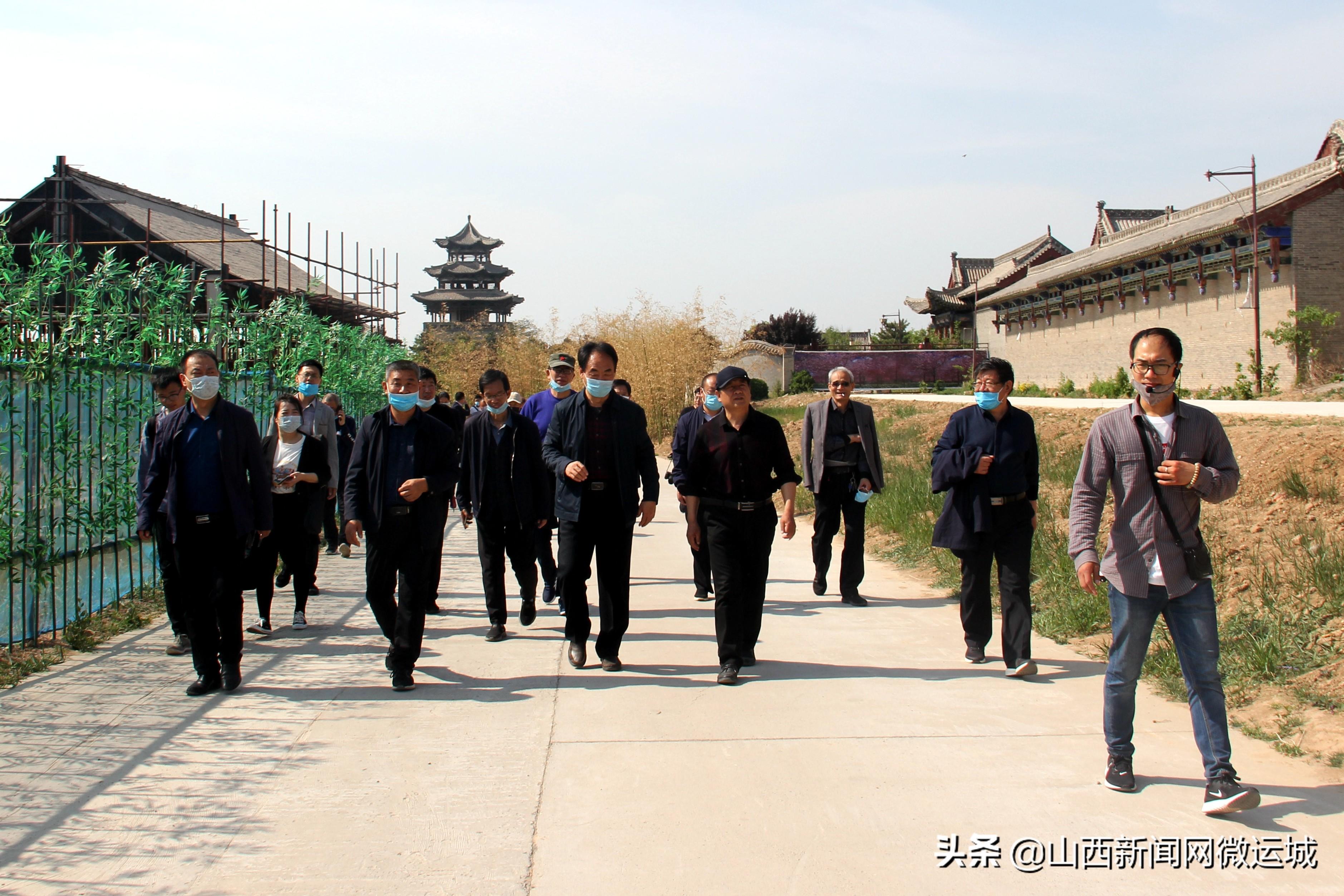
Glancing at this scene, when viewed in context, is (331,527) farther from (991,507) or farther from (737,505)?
(991,507)

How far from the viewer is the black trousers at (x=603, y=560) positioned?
6285mm

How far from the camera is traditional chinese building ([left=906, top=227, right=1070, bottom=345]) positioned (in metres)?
62.4

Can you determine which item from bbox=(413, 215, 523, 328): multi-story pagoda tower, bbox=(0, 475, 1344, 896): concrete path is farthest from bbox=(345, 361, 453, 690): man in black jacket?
bbox=(413, 215, 523, 328): multi-story pagoda tower

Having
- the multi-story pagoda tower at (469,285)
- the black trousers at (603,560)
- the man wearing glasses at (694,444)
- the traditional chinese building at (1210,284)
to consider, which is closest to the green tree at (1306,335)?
the traditional chinese building at (1210,284)

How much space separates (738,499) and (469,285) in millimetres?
80361

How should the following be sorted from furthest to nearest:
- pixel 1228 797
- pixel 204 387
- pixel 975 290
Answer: pixel 975 290
pixel 204 387
pixel 1228 797

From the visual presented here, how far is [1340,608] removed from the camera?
19.8 feet

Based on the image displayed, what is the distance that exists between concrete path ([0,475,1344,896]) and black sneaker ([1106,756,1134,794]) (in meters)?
0.04

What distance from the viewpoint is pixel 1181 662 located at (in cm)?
410

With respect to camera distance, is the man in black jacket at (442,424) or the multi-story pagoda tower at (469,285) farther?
the multi-story pagoda tower at (469,285)

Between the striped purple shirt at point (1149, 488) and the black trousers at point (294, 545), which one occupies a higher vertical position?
the striped purple shirt at point (1149, 488)

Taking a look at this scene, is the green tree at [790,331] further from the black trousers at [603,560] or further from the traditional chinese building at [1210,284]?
the black trousers at [603,560]

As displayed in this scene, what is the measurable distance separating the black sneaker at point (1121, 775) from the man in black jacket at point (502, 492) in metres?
4.15

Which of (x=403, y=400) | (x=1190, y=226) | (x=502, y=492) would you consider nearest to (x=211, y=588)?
(x=403, y=400)
